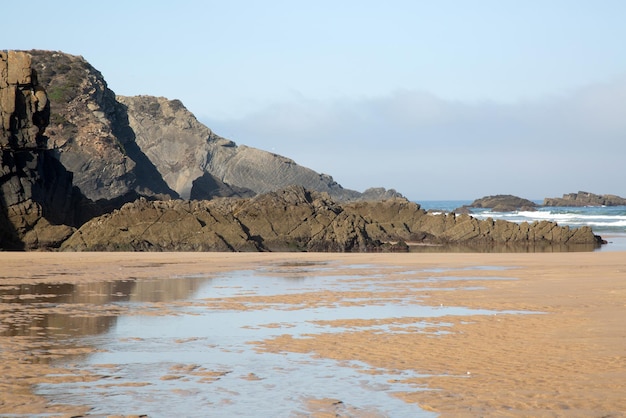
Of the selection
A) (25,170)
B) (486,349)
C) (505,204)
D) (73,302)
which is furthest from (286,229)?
(505,204)

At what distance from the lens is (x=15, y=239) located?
36.5 m

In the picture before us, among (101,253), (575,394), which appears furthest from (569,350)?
(101,253)

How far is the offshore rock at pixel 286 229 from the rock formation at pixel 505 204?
69.4 meters

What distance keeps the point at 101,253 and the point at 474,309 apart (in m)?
21.9

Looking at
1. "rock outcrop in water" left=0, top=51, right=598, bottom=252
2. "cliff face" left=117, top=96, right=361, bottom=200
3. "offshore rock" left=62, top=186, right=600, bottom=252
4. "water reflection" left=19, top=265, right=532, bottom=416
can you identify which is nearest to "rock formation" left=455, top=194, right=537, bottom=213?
"cliff face" left=117, top=96, right=361, bottom=200

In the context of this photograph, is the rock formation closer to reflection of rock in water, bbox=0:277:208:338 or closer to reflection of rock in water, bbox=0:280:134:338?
reflection of rock in water, bbox=0:277:208:338

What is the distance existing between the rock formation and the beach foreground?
96786 millimetres

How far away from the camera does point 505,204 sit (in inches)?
4943

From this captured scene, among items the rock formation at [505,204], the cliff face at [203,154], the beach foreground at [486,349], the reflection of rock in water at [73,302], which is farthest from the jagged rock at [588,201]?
the reflection of rock in water at [73,302]

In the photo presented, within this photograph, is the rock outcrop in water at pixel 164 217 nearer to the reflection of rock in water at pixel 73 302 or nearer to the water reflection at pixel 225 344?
the reflection of rock in water at pixel 73 302

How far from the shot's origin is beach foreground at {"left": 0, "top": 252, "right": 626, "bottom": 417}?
797cm

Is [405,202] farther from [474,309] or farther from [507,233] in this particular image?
[474,309]

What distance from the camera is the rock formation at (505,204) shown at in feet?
388

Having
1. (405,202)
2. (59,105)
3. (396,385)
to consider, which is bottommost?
(396,385)
